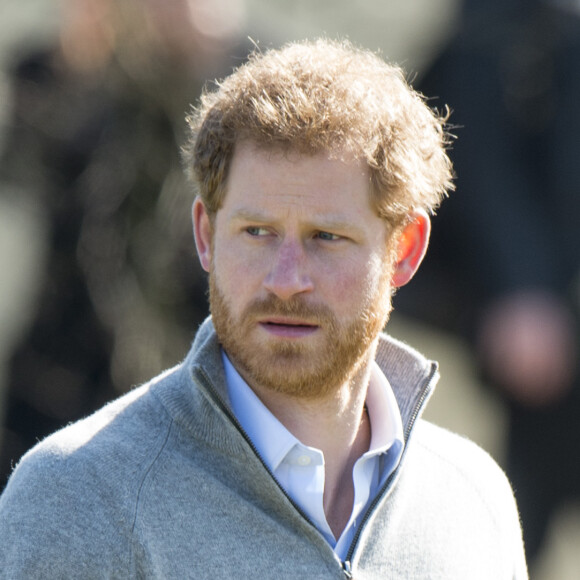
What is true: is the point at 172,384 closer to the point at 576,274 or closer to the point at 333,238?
the point at 333,238

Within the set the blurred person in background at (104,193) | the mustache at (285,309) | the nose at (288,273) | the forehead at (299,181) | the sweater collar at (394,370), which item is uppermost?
the forehead at (299,181)

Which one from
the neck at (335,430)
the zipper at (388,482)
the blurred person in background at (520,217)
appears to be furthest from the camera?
the blurred person in background at (520,217)

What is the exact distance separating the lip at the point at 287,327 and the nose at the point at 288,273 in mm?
46

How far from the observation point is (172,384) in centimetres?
206

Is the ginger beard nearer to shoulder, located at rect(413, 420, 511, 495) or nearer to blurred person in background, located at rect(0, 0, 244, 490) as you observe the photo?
shoulder, located at rect(413, 420, 511, 495)

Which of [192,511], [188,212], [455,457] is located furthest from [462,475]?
[188,212]

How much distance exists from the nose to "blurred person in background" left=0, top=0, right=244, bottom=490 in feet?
5.90

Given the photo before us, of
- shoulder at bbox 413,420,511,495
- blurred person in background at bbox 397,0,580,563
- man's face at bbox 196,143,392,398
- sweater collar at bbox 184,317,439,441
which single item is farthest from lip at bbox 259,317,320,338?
blurred person in background at bbox 397,0,580,563

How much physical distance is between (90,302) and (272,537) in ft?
6.48

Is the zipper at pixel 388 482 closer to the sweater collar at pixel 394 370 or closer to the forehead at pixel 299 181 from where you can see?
the sweater collar at pixel 394 370

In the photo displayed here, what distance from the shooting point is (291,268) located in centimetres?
201

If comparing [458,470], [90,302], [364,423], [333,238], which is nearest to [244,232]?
[333,238]

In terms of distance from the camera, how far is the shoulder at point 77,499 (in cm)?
179

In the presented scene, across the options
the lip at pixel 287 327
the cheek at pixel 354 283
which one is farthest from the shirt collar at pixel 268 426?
the cheek at pixel 354 283
